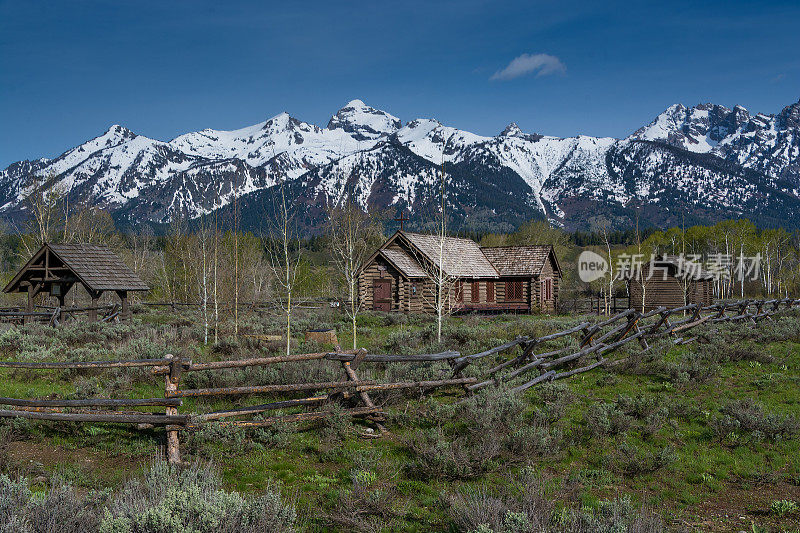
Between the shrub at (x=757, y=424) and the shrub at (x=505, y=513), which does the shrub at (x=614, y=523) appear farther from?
the shrub at (x=757, y=424)

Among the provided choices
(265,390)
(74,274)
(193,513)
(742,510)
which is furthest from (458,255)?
(193,513)

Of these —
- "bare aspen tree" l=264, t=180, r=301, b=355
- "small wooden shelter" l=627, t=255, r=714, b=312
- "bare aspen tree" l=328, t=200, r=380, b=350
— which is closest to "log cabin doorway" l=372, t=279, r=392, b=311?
"bare aspen tree" l=328, t=200, r=380, b=350

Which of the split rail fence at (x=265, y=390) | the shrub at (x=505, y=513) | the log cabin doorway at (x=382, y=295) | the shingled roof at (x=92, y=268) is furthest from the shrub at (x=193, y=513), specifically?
the log cabin doorway at (x=382, y=295)

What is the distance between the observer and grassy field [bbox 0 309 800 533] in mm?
5559

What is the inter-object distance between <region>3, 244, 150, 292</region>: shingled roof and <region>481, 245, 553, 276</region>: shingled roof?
23.0 m

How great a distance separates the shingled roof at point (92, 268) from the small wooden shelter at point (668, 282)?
34203 mm

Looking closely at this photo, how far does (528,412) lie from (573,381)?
3134 mm

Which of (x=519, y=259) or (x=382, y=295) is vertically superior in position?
(x=519, y=259)

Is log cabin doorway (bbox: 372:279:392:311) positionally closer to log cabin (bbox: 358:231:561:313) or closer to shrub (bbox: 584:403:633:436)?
log cabin (bbox: 358:231:561:313)

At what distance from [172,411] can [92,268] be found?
16928 mm

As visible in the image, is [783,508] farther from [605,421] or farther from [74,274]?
[74,274]

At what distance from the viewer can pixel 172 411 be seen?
7590 millimetres

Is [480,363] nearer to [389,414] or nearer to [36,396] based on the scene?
[389,414]

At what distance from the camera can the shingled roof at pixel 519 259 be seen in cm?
3509
